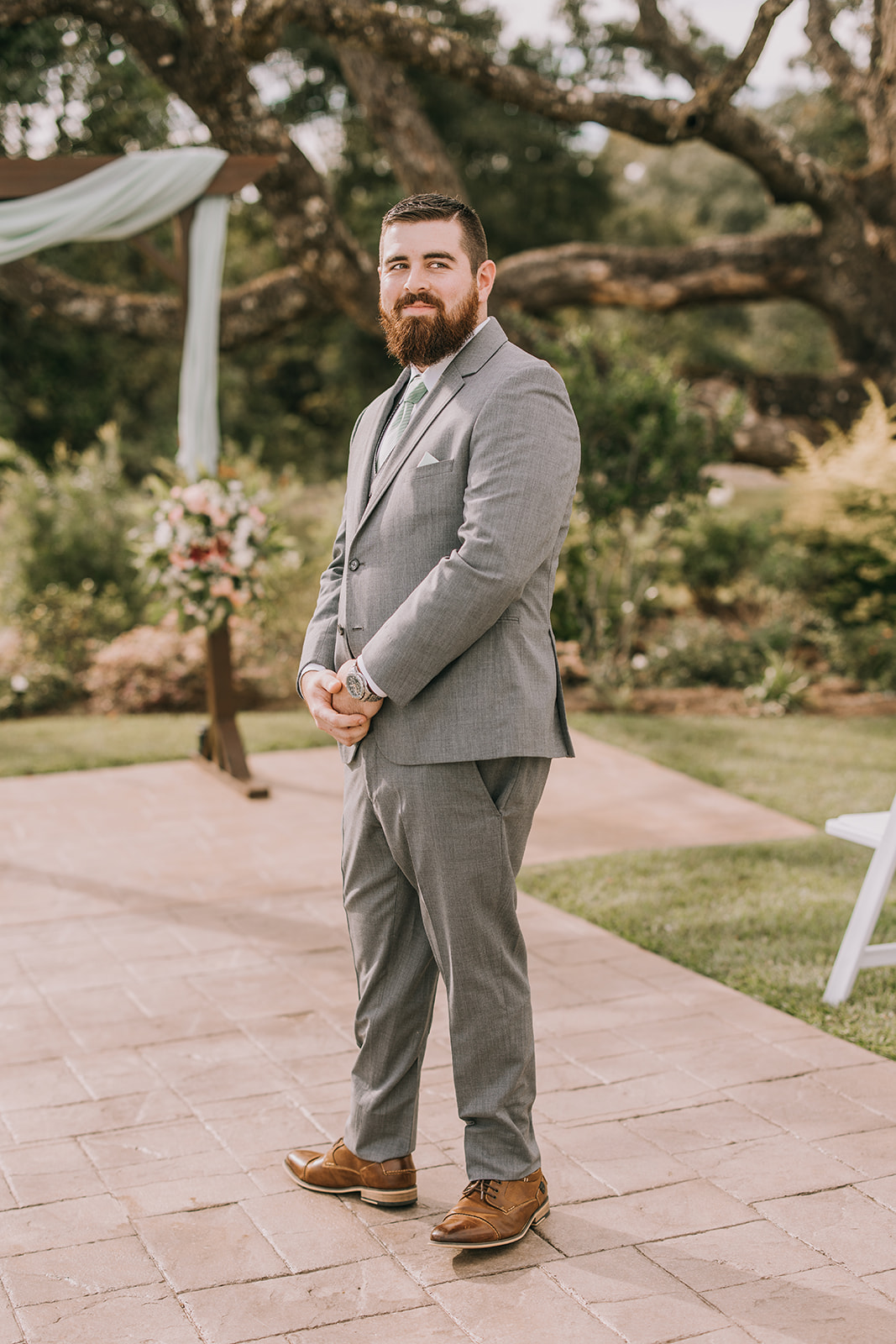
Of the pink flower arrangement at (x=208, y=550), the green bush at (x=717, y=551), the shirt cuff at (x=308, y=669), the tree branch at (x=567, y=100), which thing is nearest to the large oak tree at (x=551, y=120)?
the tree branch at (x=567, y=100)

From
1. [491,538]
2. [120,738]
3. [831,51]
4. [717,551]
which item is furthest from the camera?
[831,51]

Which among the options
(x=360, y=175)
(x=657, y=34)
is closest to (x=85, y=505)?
(x=657, y=34)

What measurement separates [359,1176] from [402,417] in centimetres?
152

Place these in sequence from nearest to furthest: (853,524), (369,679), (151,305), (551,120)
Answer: (369,679), (853,524), (551,120), (151,305)

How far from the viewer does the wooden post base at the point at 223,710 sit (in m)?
6.08

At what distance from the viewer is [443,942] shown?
2328 mm

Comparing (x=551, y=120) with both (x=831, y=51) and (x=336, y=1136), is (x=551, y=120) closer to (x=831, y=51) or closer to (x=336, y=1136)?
(x=831, y=51)

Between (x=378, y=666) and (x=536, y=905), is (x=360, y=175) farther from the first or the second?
(x=378, y=666)

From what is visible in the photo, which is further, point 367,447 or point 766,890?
point 766,890

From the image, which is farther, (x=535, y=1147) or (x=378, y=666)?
(x=535, y=1147)

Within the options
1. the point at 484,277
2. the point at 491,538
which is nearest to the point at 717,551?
the point at 484,277

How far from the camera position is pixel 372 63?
10.2 meters

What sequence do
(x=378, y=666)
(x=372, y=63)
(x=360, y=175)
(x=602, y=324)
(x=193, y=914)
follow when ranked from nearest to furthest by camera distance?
(x=378, y=666)
(x=193, y=914)
(x=372, y=63)
(x=360, y=175)
(x=602, y=324)

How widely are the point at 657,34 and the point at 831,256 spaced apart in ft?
7.96
